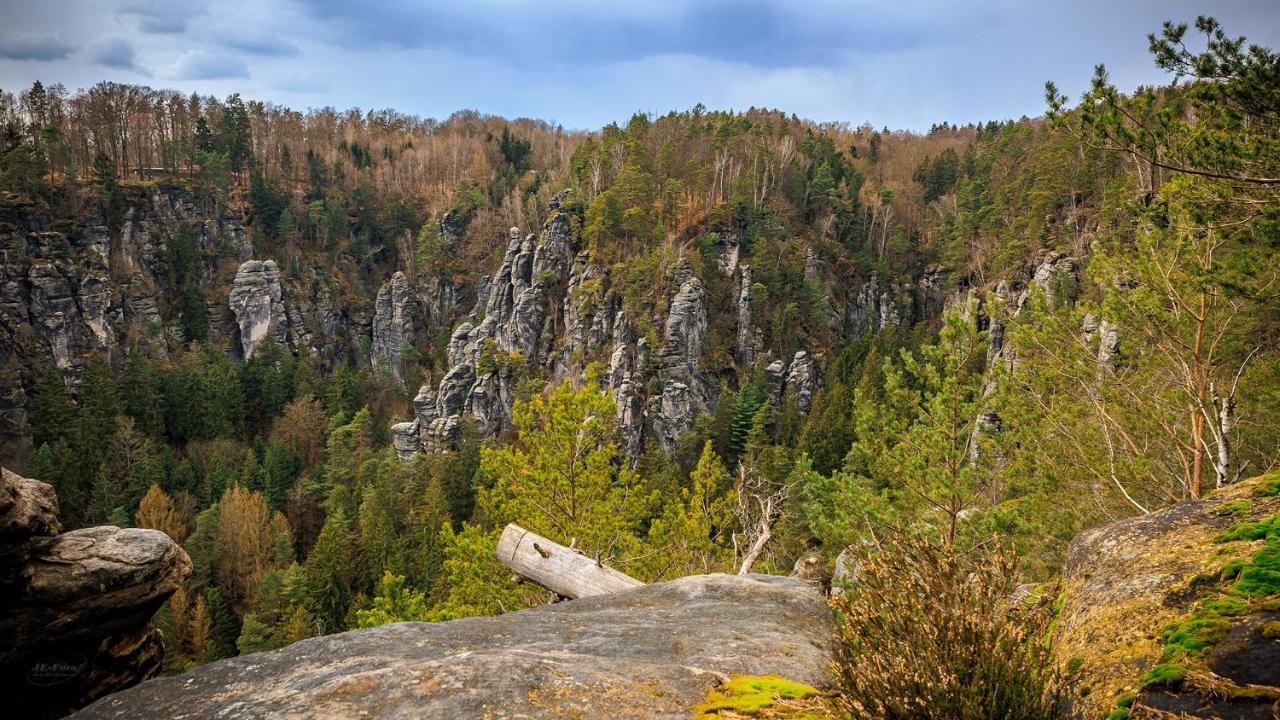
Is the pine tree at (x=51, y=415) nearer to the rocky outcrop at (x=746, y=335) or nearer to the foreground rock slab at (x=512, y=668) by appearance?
the rocky outcrop at (x=746, y=335)

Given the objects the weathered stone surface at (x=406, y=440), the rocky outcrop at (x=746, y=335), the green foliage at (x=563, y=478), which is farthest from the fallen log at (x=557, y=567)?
the weathered stone surface at (x=406, y=440)

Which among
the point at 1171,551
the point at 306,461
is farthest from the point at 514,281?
the point at 1171,551

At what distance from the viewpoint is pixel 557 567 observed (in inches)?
423

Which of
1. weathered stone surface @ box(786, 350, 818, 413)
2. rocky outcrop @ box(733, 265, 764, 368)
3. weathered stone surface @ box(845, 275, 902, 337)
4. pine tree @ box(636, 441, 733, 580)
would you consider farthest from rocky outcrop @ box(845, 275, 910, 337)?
pine tree @ box(636, 441, 733, 580)

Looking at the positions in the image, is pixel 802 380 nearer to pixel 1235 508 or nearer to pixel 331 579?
pixel 331 579

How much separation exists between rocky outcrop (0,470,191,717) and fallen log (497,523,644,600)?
4.92 metres

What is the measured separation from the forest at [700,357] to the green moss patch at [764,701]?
147 cm

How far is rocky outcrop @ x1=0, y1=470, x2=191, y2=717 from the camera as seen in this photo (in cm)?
760

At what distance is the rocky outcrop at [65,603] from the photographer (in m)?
7.60

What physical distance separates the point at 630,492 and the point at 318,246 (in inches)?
3874

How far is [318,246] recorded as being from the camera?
97938 millimetres

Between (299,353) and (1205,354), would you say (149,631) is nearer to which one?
(1205,354)

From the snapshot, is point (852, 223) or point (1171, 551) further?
point (852, 223)

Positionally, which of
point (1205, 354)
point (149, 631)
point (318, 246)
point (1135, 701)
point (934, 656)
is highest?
point (318, 246)
